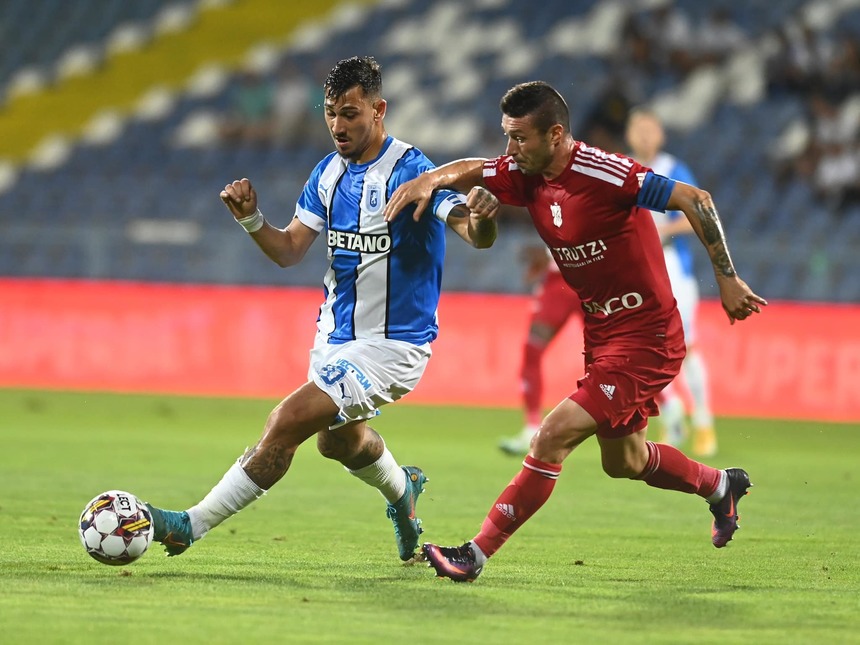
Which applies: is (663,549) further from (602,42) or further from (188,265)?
(602,42)

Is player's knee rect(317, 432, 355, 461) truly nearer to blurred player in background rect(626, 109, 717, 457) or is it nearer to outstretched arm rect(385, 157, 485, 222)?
outstretched arm rect(385, 157, 485, 222)

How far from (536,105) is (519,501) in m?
1.67

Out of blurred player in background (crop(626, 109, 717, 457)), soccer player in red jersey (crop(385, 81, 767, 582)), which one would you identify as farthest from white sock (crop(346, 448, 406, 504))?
blurred player in background (crop(626, 109, 717, 457))

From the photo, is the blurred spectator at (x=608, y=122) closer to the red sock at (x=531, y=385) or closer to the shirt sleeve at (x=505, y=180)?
the red sock at (x=531, y=385)

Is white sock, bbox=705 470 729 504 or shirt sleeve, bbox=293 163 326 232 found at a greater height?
shirt sleeve, bbox=293 163 326 232

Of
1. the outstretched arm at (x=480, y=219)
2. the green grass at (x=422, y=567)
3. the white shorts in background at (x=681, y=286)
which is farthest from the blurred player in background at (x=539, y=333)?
the outstretched arm at (x=480, y=219)

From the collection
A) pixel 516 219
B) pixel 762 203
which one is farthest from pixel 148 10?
pixel 762 203

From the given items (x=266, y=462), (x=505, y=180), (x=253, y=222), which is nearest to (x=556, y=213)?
(x=505, y=180)

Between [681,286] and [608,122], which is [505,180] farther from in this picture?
[608,122]

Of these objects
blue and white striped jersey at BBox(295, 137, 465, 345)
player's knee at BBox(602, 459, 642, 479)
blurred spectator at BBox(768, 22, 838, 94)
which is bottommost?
player's knee at BBox(602, 459, 642, 479)

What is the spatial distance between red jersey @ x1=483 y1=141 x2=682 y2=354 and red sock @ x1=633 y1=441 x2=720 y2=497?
1.93 feet

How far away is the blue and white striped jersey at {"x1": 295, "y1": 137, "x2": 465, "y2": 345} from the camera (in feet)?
20.5

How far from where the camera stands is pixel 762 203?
61.2 ft

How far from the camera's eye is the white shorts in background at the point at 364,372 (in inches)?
235
